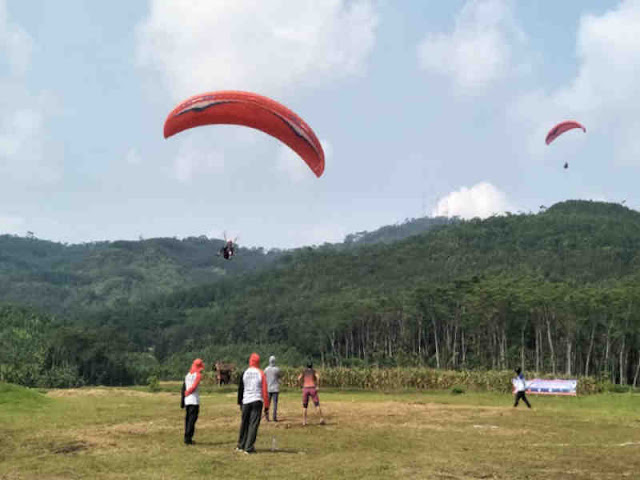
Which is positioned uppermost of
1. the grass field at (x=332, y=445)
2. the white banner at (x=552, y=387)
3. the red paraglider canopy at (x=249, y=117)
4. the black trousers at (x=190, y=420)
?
the red paraglider canopy at (x=249, y=117)

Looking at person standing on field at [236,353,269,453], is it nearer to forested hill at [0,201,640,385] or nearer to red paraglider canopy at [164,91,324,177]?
red paraglider canopy at [164,91,324,177]

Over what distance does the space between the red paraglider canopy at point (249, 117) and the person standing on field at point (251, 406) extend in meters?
11.0

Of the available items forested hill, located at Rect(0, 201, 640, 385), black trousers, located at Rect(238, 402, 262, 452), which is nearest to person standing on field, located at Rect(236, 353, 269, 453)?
black trousers, located at Rect(238, 402, 262, 452)

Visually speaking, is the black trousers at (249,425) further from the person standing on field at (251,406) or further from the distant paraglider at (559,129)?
the distant paraglider at (559,129)

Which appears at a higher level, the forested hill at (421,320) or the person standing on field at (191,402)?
the forested hill at (421,320)

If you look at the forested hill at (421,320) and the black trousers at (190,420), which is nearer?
the black trousers at (190,420)

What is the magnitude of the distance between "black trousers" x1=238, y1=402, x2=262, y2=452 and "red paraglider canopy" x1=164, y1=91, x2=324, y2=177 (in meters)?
11.7

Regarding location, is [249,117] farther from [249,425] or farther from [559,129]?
[559,129]

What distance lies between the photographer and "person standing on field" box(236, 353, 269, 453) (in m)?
14.4

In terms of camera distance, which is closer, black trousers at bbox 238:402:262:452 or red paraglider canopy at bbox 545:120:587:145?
black trousers at bbox 238:402:262:452

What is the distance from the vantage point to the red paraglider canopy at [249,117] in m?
23.7

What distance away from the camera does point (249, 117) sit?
951 inches

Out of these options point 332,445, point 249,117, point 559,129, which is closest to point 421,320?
point 559,129

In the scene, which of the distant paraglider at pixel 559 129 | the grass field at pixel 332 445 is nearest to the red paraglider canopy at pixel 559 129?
the distant paraglider at pixel 559 129
